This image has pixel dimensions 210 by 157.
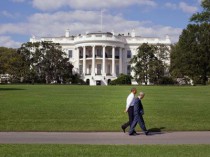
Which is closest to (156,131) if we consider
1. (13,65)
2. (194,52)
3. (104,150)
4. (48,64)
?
(104,150)

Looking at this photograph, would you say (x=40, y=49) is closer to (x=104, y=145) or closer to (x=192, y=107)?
(x=192, y=107)

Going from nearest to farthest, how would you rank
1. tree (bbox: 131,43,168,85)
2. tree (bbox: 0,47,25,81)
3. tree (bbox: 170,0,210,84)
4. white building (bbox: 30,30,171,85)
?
tree (bbox: 170,0,210,84)
tree (bbox: 131,43,168,85)
tree (bbox: 0,47,25,81)
white building (bbox: 30,30,171,85)

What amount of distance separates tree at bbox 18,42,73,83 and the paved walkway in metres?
74.5

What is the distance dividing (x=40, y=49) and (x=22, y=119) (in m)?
73.4

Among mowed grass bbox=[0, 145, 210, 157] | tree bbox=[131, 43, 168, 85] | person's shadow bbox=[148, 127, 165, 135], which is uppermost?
tree bbox=[131, 43, 168, 85]

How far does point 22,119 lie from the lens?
2094 centimetres

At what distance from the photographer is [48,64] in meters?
91.9

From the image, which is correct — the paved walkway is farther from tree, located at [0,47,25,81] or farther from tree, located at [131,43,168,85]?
tree, located at [0,47,25,81]

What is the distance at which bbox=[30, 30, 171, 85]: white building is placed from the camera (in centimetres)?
10544

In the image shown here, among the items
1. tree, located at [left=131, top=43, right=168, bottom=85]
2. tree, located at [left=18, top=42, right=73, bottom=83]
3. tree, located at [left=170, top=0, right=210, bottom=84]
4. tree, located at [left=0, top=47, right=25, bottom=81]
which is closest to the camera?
tree, located at [left=170, top=0, right=210, bottom=84]

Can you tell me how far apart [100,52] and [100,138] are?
308 ft

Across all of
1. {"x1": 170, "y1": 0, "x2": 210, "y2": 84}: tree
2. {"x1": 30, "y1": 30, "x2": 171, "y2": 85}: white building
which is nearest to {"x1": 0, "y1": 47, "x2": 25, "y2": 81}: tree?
{"x1": 30, "y1": 30, "x2": 171, "y2": 85}: white building

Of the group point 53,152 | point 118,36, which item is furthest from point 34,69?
point 53,152

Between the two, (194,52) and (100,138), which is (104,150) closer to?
(100,138)
